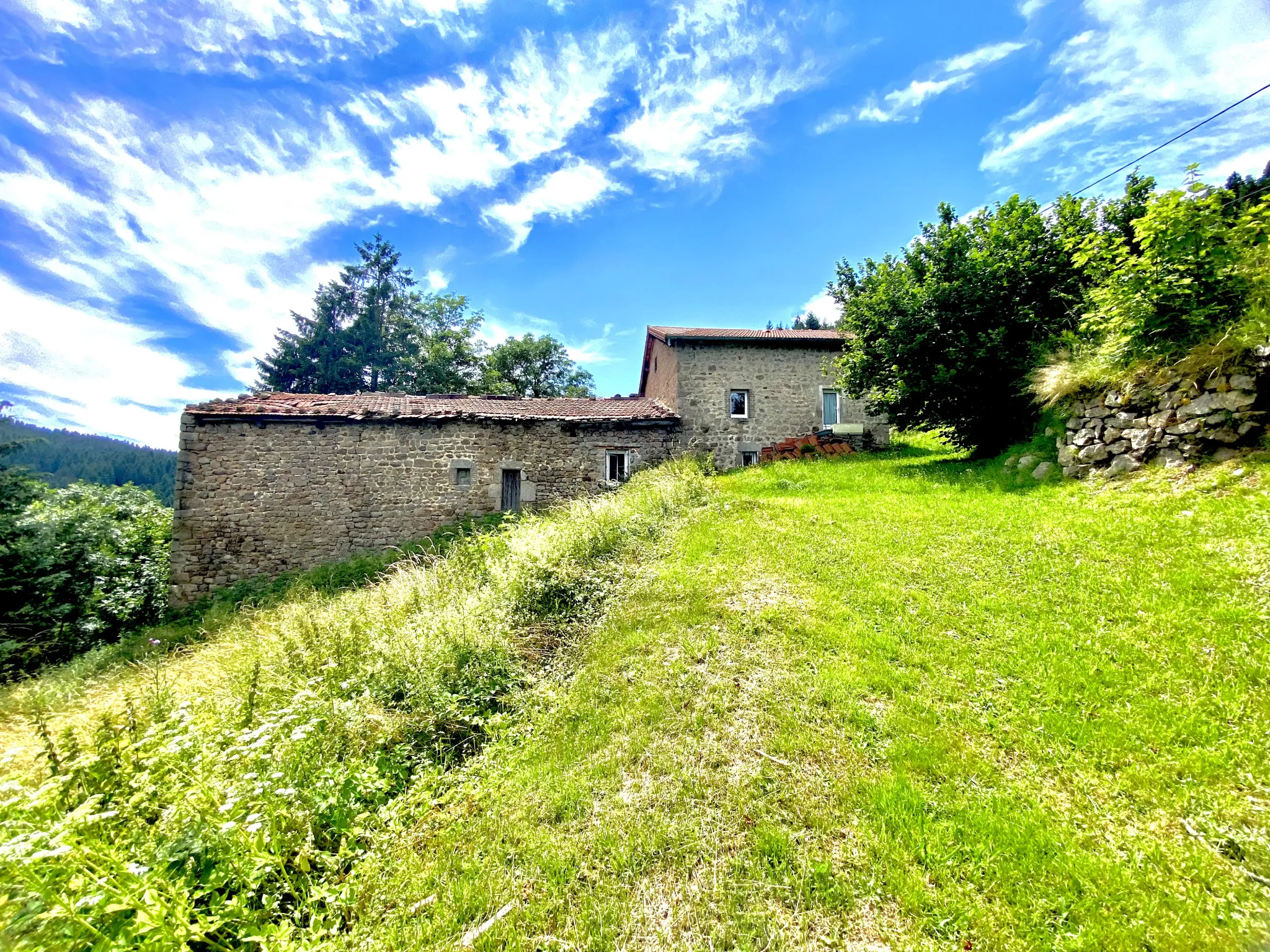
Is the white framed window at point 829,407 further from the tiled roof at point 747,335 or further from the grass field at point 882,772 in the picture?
the grass field at point 882,772

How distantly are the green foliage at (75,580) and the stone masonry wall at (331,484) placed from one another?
1616 mm

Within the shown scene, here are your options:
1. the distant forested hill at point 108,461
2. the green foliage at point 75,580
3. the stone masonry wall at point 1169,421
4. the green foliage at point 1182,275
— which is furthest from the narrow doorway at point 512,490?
the distant forested hill at point 108,461

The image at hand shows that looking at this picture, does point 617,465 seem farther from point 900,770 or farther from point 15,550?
point 15,550

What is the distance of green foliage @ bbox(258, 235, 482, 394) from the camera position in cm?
2419

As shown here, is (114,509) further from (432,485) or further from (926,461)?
(926,461)

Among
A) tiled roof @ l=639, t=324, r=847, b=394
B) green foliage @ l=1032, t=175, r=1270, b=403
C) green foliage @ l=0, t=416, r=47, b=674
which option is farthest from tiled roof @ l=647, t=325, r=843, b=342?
green foliage @ l=0, t=416, r=47, b=674

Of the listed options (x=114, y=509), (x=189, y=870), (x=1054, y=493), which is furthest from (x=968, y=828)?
(x=114, y=509)

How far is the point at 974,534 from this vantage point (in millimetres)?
6352

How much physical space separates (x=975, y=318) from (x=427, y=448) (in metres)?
13.5

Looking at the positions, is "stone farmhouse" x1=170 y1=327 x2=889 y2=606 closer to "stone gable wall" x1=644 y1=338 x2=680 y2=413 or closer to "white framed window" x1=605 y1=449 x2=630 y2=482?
"white framed window" x1=605 y1=449 x2=630 y2=482

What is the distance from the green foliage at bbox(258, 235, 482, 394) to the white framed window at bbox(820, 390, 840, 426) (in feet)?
61.1

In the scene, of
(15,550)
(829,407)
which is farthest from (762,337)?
(15,550)

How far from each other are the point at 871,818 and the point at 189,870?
12.3ft

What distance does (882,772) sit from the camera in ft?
10.1
